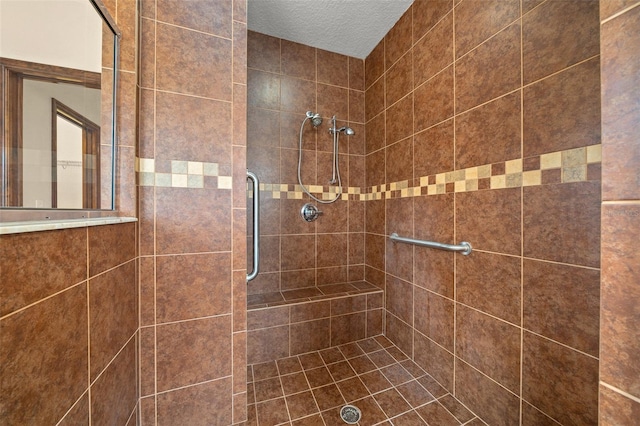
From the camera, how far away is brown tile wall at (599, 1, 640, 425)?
0.97 ft

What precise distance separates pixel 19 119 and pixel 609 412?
4.11ft

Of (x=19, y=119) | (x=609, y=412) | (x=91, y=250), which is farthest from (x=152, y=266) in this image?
(x=609, y=412)

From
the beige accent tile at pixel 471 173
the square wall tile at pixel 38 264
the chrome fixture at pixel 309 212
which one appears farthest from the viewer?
the chrome fixture at pixel 309 212

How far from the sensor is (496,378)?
1009mm

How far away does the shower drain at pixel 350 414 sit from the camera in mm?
1056

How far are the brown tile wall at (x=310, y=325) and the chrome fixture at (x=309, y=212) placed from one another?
26.7 inches

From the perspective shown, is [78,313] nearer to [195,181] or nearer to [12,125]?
[12,125]

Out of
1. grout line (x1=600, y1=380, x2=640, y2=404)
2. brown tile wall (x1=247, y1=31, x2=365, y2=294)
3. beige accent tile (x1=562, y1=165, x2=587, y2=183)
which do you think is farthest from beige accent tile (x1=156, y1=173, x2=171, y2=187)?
beige accent tile (x1=562, y1=165, x2=587, y2=183)

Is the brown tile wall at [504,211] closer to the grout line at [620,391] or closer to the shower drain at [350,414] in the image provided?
the grout line at [620,391]

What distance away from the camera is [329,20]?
1.63 meters

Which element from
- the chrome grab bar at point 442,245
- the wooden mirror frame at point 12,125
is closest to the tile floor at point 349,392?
the chrome grab bar at point 442,245

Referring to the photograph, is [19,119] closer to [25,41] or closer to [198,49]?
[25,41]

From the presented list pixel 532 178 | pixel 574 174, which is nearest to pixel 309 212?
pixel 532 178

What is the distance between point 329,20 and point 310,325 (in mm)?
2212
